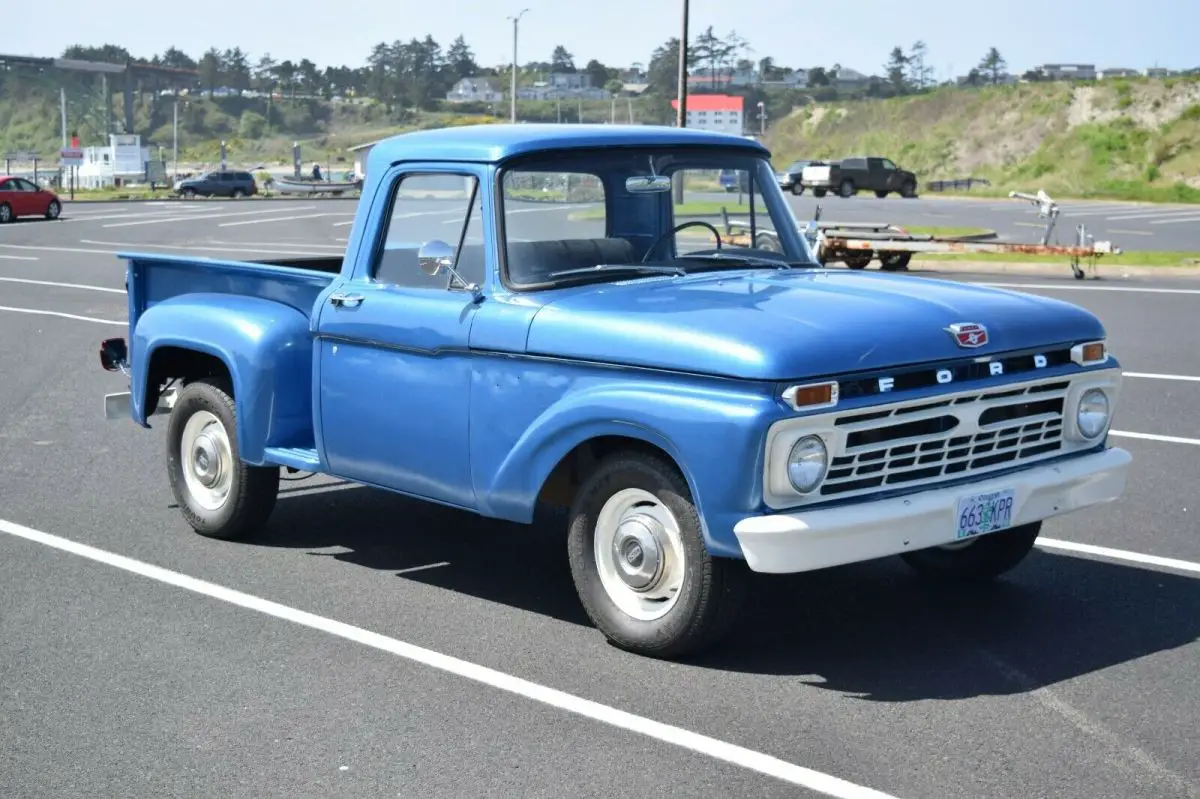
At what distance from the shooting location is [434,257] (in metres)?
6.64

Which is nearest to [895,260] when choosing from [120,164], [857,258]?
[857,258]

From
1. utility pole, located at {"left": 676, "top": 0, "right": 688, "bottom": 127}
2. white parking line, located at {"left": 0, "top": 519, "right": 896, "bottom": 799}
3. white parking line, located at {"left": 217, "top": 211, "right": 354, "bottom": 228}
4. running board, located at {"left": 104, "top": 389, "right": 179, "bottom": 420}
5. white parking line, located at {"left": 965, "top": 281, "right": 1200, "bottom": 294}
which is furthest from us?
white parking line, located at {"left": 217, "top": 211, "right": 354, "bottom": 228}

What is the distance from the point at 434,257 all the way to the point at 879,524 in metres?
2.17

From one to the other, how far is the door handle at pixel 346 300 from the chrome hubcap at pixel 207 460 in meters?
1.16

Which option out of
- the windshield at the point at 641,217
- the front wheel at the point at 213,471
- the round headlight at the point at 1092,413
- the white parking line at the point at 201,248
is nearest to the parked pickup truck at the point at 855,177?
the white parking line at the point at 201,248

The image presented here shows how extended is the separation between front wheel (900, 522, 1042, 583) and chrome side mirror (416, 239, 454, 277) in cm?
232

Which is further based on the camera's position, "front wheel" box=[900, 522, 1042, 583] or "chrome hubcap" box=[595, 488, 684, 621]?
"front wheel" box=[900, 522, 1042, 583]

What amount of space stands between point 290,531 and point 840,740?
3.98 metres

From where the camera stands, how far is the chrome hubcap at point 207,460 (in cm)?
807

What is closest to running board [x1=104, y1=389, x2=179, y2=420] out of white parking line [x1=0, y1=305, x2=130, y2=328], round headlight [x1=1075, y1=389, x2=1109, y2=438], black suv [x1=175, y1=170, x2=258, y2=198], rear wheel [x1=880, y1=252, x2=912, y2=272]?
round headlight [x1=1075, y1=389, x2=1109, y2=438]

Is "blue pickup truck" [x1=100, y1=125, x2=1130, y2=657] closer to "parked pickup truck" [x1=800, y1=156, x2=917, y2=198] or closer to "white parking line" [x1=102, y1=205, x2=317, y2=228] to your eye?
"white parking line" [x1=102, y1=205, x2=317, y2=228]

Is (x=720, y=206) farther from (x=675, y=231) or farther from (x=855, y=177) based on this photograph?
(x=855, y=177)

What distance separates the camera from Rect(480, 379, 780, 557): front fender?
18.0 feet

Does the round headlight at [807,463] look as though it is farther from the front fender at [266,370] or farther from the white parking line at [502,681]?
the front fender at [266,370]
